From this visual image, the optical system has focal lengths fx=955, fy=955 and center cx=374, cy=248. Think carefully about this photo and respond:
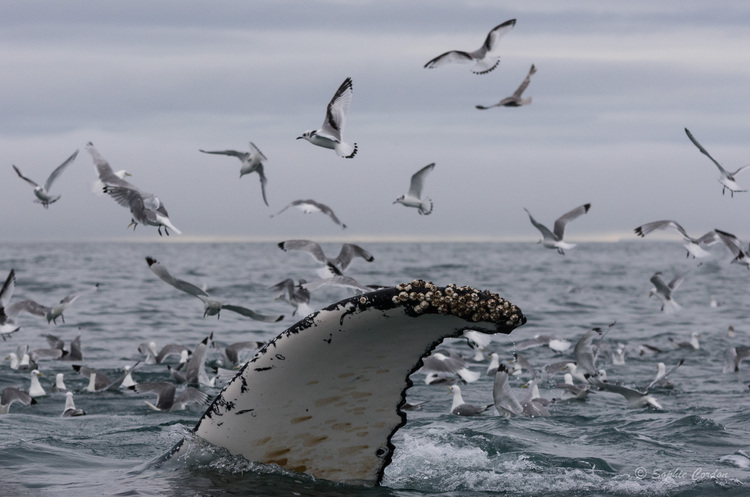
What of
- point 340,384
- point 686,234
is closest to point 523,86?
point 686,234

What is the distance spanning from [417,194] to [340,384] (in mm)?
12038

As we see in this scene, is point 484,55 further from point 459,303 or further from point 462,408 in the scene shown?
point 459,303

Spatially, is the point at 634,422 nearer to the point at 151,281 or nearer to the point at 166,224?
the point at 166,224

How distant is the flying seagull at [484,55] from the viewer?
47.4 ft

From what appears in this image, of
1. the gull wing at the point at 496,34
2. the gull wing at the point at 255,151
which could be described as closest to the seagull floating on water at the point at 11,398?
the gull wing at the point at 255,151

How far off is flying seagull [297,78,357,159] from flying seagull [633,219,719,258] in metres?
6.65

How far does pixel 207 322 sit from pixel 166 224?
1545 centimetres

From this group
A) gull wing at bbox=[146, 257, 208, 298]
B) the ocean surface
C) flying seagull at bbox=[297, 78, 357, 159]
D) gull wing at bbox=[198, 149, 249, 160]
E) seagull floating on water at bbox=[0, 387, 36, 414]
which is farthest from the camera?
gull wing at bbox=[198, 149, 249, 160]

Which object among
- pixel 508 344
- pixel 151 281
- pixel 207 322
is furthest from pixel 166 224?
pixel 151 281

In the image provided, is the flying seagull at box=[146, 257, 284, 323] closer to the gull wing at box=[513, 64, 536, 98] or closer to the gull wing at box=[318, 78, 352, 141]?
the gull wing at box=[318, 78, 352, 141]

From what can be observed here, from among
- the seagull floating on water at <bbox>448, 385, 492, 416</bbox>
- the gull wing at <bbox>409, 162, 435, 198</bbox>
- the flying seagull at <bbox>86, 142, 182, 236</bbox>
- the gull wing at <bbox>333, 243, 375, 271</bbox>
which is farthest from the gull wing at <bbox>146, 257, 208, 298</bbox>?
the gull wing at <bbox>409, 162, 435, 198</bbox>

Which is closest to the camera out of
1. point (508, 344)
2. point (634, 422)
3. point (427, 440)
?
point (427, 440)

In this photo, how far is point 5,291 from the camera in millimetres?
16312

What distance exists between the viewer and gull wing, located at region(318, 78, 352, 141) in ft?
38.1
